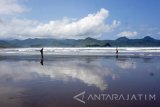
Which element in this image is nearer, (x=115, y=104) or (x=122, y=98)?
(x=115, y=104)

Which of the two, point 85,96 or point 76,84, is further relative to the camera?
point 76,84

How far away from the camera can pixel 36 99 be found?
10023 mm

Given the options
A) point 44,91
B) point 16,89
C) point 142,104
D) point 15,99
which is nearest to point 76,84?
point 44,91

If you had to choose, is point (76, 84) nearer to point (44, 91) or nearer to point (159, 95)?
point (44, 91)

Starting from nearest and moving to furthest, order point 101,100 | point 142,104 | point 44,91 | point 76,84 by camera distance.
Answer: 1. point 142,104
2. point 101,100
3. point 44,91
4. point 76,84

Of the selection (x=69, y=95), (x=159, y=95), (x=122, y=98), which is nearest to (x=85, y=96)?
(x=69, y=95)

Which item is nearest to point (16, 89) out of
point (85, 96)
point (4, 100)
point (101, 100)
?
point (4, 100)

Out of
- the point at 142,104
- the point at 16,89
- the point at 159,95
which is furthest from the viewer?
the point at 16,89

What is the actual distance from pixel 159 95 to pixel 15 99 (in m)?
6.08

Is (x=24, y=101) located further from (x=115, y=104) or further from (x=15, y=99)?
(x=115, y=104)

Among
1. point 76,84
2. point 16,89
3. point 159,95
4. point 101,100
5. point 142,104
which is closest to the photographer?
point 142,104

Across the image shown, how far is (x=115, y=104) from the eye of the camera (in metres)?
9.01

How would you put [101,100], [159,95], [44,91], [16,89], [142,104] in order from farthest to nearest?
[16,89], [44,91], [159,95], [101,100], [142,104]

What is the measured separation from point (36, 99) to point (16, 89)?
8.89ft
